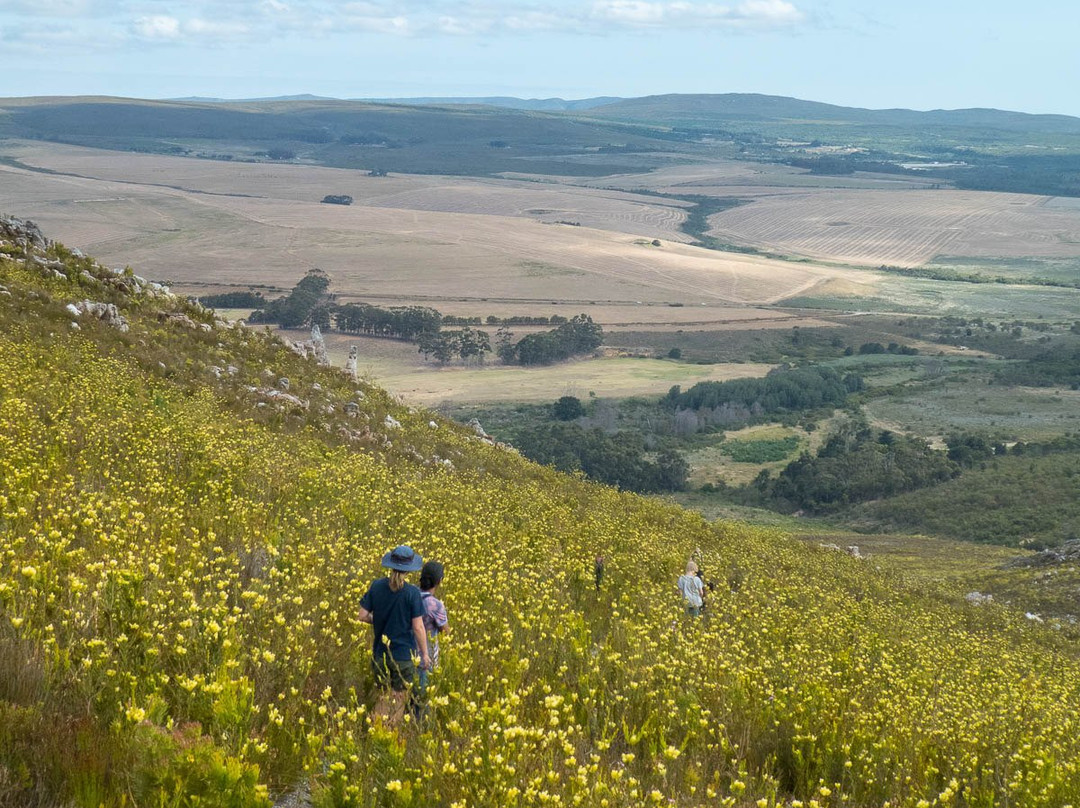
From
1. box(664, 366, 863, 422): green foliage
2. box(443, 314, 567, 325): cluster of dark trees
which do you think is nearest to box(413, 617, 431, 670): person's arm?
box(664, 366, 863, 422): green foliage

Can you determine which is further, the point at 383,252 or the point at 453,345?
the point at 383,252

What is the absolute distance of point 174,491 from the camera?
35.9 feet

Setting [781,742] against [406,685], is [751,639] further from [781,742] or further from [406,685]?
[406,685]

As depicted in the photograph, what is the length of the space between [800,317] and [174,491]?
4915 inches

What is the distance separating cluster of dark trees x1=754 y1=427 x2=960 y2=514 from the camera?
63.5 metres

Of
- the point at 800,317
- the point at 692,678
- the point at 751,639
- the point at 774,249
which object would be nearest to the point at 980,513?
the point at 751,639

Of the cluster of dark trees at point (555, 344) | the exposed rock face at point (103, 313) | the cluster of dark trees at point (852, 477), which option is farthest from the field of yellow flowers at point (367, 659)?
the cluster of dark trees at point (555, 344)

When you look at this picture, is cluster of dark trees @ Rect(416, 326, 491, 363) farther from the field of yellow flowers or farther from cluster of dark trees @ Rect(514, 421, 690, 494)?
the field of yellow flowers

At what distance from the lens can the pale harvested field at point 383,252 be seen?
450ft

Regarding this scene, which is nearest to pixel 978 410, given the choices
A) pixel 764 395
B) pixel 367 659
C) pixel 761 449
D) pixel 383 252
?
pixel 764 395

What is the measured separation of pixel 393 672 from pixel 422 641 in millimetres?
401

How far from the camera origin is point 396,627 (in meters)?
7.29

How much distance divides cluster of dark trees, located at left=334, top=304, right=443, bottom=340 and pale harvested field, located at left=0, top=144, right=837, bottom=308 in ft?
43.9

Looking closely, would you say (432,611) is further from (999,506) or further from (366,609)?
(999,506)
